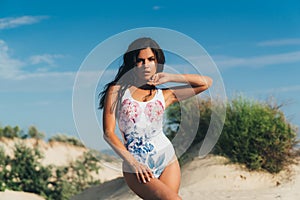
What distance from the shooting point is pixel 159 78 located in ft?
12.3

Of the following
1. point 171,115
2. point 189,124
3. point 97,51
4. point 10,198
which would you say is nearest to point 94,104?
point 97,51

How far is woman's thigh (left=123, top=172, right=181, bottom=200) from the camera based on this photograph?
11.7 ft

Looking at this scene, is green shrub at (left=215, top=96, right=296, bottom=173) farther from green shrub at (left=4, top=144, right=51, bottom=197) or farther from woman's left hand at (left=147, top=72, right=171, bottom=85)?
green shrub at (left=4, top=144, right=51, bottom=197)

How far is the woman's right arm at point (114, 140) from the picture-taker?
11.6ft

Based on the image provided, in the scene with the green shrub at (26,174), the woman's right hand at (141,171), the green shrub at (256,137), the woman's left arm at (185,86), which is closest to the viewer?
the woman's right hand at (141,171)

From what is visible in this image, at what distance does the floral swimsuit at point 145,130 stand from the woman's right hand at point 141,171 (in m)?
0.18

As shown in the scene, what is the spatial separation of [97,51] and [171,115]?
4.56 metres

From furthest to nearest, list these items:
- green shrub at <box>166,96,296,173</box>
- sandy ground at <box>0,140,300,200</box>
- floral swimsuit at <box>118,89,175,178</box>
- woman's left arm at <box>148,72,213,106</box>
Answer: green shrub at <box>166,96,296,173</box> → sandy ground at <box>0,140,300,200</box> → woman's left arm at <box>148,72,213,106</box> → floral swimsuit at <box>118,89,175,178</box>

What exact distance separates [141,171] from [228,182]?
422 cm

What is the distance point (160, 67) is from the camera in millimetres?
3869

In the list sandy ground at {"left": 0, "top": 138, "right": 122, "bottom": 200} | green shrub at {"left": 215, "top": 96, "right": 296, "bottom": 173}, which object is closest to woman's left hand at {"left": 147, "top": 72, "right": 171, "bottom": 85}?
green shrub at {"left": 215, "top": 96, "right": 296, "bottom": 173}

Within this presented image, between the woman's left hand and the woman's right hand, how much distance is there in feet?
2.01

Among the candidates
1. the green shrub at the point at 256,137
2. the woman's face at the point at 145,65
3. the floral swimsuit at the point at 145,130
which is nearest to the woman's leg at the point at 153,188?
the floral swimsuit at the point at 145,130

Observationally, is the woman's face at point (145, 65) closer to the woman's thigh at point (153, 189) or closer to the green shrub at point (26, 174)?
the woman's thigh at point (153, 189)
